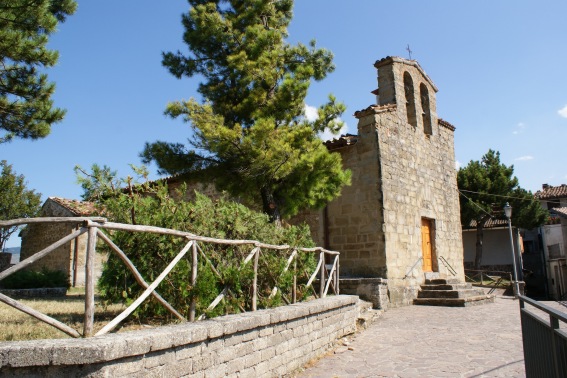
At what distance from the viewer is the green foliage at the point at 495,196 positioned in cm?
2689

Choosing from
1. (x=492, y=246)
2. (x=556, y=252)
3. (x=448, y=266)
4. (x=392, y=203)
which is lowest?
(x=448, y=266)

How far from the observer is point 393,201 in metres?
11.4

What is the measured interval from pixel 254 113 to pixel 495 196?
947 inches

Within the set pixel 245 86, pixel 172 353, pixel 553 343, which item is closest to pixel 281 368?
pixel 172 353

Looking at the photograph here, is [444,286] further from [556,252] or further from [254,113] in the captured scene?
[556,252]

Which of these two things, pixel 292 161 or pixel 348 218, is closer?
pixel 292 161

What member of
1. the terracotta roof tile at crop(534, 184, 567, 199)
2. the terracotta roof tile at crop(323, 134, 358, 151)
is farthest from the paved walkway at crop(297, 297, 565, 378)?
the terracotta roof tile at crop(534, 184, 567, 199)

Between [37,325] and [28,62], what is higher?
[28,62]

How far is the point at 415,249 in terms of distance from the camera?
12031mm

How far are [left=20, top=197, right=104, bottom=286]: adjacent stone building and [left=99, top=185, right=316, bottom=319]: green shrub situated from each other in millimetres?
9565

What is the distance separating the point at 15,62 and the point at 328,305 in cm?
787

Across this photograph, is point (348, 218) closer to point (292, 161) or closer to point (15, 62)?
point (292, 161)

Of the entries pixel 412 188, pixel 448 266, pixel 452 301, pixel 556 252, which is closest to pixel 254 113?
pixel 412 188

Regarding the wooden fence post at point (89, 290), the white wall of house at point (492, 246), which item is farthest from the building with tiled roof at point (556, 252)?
the wooden fence post at point (89, 290)
